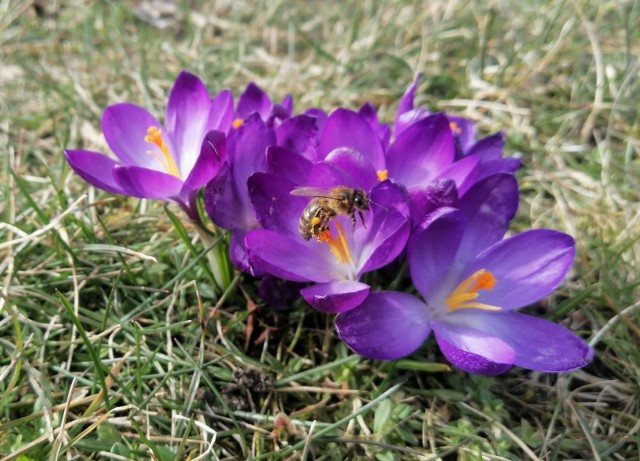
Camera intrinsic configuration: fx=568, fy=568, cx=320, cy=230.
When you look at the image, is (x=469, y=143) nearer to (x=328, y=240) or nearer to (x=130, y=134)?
(x=328, y=240)

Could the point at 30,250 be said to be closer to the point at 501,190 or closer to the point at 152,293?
the point at 152,293

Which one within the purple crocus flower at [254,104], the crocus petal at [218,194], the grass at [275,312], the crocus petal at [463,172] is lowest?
the grass at [275,312]

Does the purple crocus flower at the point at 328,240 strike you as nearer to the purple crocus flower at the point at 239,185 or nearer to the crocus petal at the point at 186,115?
the purple crocus flower at the point at 239,185

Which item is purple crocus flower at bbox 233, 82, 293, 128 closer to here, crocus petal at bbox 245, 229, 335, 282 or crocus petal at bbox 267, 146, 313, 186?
crocus petal at bbox 267, 146, 313, 186

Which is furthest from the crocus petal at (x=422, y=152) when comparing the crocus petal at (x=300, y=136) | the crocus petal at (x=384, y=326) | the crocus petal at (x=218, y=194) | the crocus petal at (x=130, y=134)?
the crocus petal at (x=130, y=134)

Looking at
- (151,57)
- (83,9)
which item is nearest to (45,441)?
(151,57)
